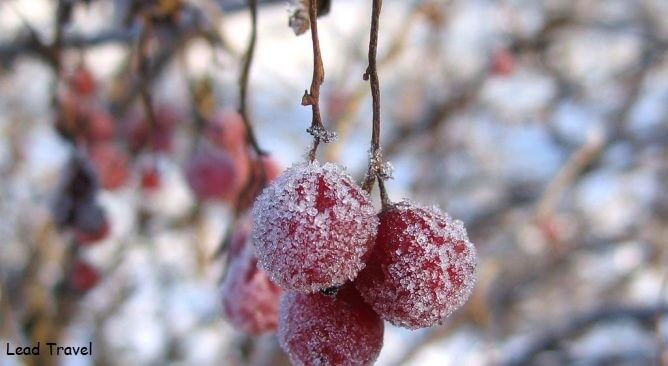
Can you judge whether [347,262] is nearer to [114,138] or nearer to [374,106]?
[374,106]

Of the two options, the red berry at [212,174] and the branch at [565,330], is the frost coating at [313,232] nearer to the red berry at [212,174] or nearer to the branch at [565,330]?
the red berry at [212,174]

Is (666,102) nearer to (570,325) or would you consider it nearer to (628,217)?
(628,217)

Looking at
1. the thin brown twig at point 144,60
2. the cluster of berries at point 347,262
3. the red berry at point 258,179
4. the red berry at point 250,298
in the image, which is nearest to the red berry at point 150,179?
the thin brown twig at point 144,60

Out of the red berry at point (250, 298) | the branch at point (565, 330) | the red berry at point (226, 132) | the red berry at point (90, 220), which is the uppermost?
the red berry at point (226, 132)

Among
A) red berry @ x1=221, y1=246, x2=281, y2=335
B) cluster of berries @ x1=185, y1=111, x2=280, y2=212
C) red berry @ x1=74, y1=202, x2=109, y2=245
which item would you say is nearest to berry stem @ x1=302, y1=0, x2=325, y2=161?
red berry @ x1=221, y1=246, x2=281, y2=335

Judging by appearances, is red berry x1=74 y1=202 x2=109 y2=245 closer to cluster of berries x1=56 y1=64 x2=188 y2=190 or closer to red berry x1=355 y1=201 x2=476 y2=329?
cluster of berries x1=56 y1=64 x2=188 y2=190
